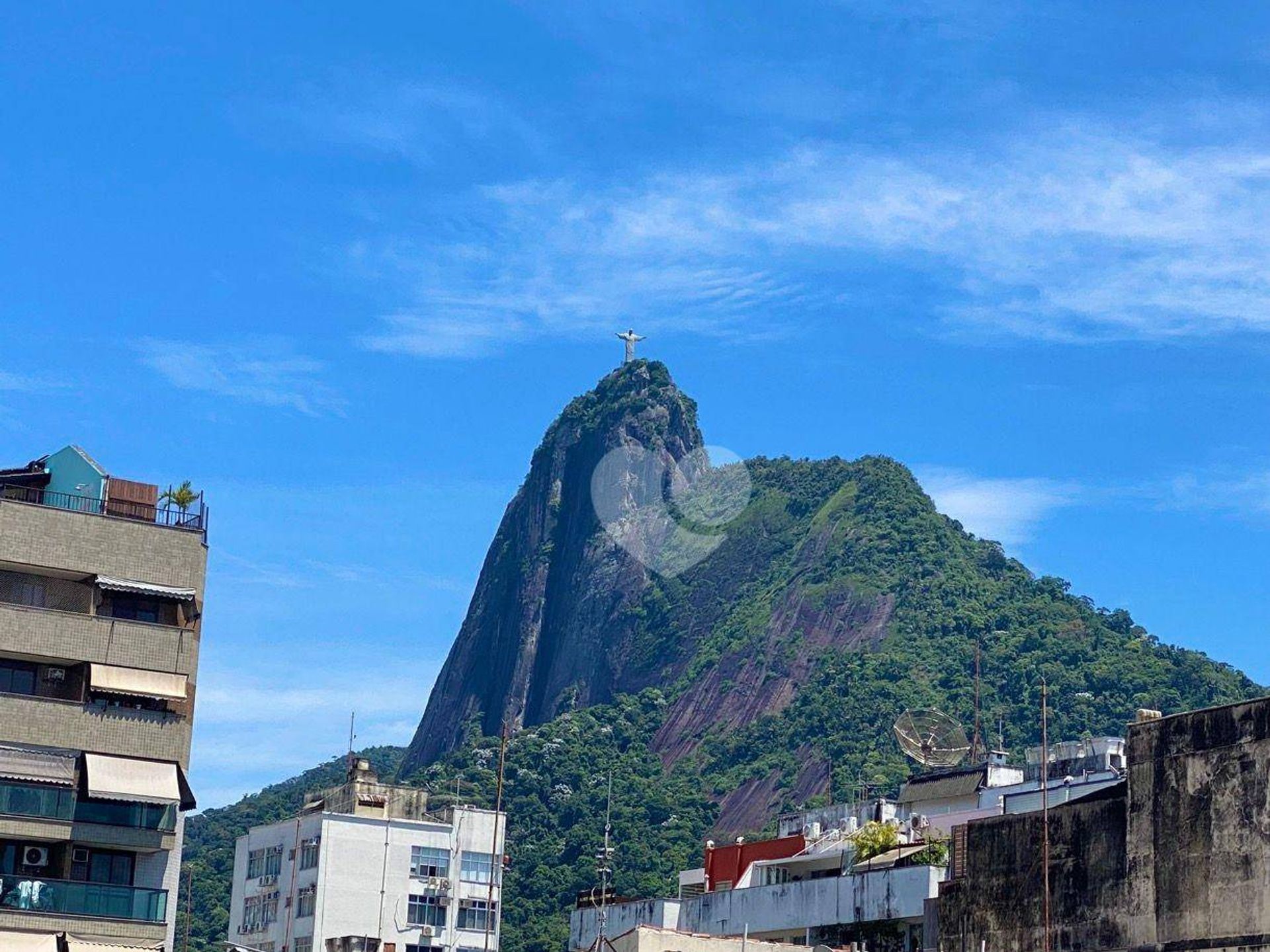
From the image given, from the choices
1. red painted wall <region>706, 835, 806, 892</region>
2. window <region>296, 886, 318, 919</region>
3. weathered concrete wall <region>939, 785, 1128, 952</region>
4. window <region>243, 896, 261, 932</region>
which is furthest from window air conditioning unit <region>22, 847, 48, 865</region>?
window <region>243, 896, 261, 932</region>

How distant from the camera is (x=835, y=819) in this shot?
89875 mm

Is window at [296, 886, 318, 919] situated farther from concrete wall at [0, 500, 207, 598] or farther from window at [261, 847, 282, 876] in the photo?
concrete wall at [0, 500, 207, 598]

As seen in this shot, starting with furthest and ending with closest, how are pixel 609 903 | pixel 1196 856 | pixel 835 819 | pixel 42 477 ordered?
pixel 835 819
pixel 609 903
pixel 42 477
pixel 1196 856

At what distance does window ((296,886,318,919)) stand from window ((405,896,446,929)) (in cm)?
422

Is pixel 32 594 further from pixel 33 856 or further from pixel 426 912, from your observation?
pixel 426 912

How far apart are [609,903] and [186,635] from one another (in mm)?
34233

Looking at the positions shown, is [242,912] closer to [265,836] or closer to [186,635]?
[265,836]

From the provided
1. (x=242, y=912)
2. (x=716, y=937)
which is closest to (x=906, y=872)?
(x=716, y=937)

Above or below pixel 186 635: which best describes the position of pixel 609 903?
below

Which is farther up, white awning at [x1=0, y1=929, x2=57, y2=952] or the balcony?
the balcony

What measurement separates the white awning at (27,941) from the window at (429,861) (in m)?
45.3

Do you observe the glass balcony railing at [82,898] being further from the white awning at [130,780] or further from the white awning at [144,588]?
the white awning at [144,588]

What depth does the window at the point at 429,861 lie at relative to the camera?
93500 mm

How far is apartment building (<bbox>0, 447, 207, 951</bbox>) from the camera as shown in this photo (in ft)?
164
